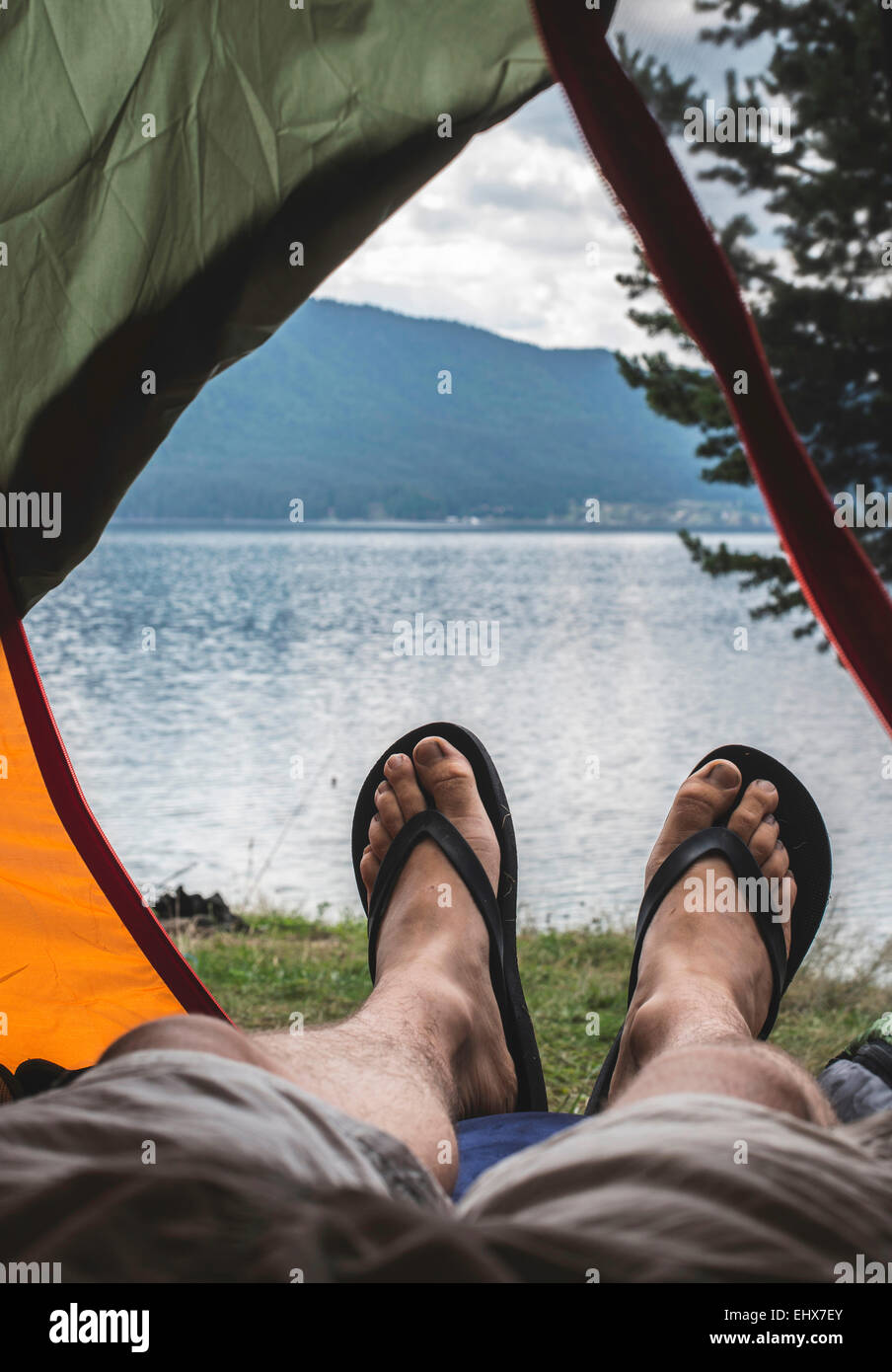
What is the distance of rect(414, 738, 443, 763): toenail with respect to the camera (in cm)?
208

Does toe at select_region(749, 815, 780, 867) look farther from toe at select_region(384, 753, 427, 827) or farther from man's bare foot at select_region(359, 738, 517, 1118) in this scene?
toe at select_region(384, 753, 427, 827)

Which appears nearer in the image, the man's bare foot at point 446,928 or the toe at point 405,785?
the man's bare foot at point 446,928

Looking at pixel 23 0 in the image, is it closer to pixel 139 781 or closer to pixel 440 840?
pixel 440 840

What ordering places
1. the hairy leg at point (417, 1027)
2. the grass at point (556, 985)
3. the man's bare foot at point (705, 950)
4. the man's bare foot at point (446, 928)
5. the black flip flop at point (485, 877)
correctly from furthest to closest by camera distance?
the grass at point (556, 985)
the black flip flop at point (485, 877)
the man's bare foot at point (446, 928)
the man's bare foot at point (705, 950)
the hairy leg at point (417, 1027)

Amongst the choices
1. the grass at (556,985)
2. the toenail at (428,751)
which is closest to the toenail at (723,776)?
the toenail at (428,751)

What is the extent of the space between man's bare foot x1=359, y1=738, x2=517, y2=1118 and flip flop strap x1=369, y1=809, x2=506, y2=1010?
0.01 metres

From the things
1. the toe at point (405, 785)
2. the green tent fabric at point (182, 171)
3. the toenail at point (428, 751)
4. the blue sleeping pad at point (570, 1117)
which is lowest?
the blue sleeping pad at point (570, 1117)

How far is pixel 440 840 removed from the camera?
1.88 m

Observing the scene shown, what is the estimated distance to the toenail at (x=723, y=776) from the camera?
190cm

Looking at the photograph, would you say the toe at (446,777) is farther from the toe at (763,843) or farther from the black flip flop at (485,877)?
the toe at (763,843)

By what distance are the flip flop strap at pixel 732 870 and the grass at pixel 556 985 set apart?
512mm

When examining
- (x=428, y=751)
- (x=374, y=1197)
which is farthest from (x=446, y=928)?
(x=374, y=1197)

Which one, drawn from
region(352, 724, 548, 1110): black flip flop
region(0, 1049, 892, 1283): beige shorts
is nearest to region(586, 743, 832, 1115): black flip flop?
region(352, 724, 548, 1110): black flip flop
